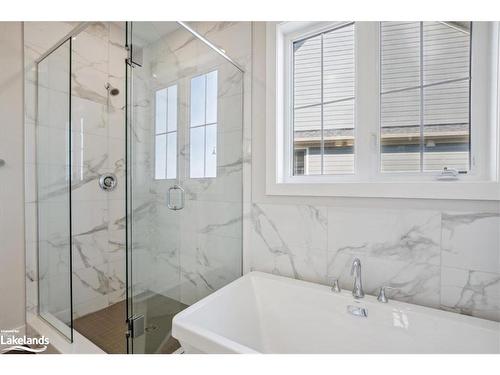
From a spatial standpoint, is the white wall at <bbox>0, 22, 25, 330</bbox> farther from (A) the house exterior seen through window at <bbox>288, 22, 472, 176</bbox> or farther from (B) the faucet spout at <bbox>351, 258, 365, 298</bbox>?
(B) the faucet spout at <bbox>351, 258, 365, 298</bbox>

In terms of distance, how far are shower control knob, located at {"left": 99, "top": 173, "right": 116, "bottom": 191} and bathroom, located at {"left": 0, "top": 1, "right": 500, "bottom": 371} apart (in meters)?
0.05

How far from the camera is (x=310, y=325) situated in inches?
50.0

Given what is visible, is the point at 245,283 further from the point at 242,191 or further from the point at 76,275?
the point at 76,275

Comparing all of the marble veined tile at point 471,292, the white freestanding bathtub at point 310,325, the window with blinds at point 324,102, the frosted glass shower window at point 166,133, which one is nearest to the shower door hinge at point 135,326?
the white freestanding bathtub at point 310,325

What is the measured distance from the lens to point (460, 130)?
48.1 inches

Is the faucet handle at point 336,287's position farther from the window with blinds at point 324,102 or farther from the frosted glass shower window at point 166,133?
the frosted glass shower window at point 166,133

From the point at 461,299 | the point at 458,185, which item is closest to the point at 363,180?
the point at 458,185

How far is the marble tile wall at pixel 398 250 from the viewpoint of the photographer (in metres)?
1.07

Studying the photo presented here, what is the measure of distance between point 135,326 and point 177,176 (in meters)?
0.73

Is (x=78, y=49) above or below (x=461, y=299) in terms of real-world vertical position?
above

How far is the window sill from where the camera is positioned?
41.3 inches

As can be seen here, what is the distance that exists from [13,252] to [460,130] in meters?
2.68

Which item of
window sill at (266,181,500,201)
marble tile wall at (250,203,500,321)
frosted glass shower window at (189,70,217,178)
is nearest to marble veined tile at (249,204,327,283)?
marble tile wall at (250,203,500,321)

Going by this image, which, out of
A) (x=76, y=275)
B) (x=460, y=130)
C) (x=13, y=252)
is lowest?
(x=76, y=275)
